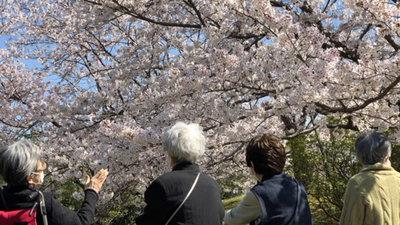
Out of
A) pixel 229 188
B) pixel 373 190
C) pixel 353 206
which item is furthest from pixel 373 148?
pixel 229 188

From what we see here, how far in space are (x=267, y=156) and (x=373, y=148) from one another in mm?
679

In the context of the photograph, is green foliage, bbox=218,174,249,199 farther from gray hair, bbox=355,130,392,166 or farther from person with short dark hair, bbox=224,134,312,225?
person with short dark hair, bbox=224,134,312,225

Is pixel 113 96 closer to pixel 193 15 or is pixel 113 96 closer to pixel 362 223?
pixel 193 15

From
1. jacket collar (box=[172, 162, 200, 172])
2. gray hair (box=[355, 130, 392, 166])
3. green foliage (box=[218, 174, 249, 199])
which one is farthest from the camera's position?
green foliage (box=[218, 174, 249, 199])

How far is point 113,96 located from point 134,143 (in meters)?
2.09

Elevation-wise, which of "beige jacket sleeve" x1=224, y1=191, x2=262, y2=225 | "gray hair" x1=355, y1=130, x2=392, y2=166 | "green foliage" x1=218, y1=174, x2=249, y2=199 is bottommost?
"green foliage" x1=218, y1=174, x2=249, y2=199

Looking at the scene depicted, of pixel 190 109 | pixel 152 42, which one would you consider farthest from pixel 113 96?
pixel 190 109

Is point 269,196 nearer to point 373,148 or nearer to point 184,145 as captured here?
point 184,145

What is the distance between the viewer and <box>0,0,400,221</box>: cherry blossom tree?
12.0 feet

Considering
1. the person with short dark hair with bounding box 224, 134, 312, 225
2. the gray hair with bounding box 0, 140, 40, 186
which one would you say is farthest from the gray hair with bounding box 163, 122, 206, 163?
the gray hair with bounding box 0, 140, 40, 186

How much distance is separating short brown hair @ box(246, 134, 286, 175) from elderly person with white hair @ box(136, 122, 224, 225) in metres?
0.29

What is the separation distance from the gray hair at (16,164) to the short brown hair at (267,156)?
3.61ft

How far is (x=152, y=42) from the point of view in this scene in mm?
7707

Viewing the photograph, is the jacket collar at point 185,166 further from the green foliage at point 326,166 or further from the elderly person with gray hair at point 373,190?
the green foliage at point 326,166
